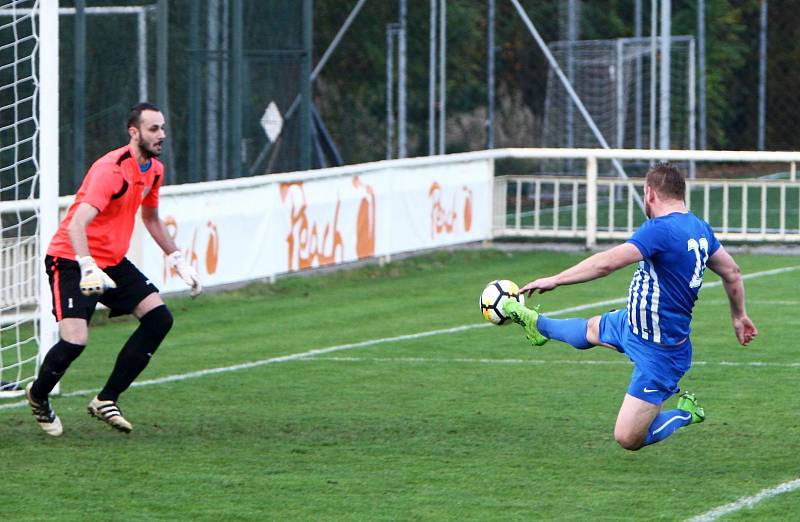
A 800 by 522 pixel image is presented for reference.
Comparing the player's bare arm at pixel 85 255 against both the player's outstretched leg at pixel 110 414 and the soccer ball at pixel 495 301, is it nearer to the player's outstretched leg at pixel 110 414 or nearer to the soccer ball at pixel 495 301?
the player's outstretched leg at pixel 110 414

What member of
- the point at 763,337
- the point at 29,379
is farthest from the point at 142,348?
the point at 763,337

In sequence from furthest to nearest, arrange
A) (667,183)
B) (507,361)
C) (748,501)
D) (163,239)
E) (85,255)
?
1. (507,361)
2. (163,239)
3. (85,255)
4. (667,183)
5. (748,501)

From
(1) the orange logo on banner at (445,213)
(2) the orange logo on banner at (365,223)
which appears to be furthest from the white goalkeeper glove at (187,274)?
(1) the orange logo on banner at (445,213)

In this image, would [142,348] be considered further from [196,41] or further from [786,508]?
[196,41]

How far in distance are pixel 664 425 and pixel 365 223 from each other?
9585mm

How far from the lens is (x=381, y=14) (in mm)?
25672

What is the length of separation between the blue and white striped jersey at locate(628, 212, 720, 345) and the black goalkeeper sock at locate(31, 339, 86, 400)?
304cm

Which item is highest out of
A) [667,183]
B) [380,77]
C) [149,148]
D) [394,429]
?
[380,77]

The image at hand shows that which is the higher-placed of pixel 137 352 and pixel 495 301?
pixel 495 301

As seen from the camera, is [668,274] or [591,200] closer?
[668,274]

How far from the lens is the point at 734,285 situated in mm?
7977

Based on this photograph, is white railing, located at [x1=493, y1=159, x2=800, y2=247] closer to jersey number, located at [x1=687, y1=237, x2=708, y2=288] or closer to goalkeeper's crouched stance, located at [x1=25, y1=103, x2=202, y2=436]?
goalkeeper's crouched stance, located at [x1=25, y1=103, x2=202, y2=436]

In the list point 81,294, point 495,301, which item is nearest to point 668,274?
point 495,301

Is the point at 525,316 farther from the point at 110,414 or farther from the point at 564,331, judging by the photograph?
the point at 110,414
